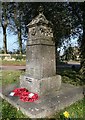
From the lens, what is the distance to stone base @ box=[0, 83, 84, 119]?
426 centimetres

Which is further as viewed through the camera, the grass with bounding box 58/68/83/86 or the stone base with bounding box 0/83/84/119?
the grass with bounding box 58/68/83/86

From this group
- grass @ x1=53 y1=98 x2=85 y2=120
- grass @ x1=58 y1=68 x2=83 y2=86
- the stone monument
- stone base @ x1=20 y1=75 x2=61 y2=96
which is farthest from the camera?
grass @ x1=58 y1=68 x2=83 y2=86

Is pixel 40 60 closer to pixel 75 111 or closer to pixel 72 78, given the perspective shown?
pixel 75 111

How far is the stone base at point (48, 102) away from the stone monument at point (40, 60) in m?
0.33

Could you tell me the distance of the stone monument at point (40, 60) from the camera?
5.34 meters

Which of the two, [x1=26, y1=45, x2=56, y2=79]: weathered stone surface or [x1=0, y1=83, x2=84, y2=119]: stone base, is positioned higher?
[x1=26, y1=45, x2=56, y2=79]: weathered stone surface

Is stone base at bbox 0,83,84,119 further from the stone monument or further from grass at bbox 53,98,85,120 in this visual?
the stone monument

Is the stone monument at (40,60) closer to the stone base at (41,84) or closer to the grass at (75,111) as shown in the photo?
the stone base at (41,84)

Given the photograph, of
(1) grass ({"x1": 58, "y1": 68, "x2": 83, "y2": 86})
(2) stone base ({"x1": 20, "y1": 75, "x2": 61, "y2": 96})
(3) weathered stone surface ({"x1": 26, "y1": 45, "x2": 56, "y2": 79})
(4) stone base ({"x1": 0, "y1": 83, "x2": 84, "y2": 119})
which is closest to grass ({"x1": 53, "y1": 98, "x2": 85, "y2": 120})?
(4) stone base ({"x1": 0, "y1": 83, "x2": 84, "y2": 119})

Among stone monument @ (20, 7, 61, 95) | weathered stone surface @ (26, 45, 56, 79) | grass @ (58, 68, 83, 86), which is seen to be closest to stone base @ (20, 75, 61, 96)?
Result: stone monument @ (20, 7, 61, 95)

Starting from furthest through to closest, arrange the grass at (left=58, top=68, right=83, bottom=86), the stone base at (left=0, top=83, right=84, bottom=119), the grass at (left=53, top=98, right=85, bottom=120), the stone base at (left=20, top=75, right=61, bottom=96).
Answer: the grass at (left=58, top=68, right=83, bottom=86) → the stone base at (left=20, top=75, right=61, bottom=96) → the grass at (left=53, top=98, right=85, bottom=120) → the stone base at (left=0, top=83, right=84, bottom=119)

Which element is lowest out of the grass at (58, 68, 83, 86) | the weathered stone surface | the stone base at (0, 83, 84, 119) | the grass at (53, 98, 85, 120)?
the grass at (58, 68, 83, 86)

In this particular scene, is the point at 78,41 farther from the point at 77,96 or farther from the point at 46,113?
the point at 46,113

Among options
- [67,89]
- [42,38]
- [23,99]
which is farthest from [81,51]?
[23,99]
